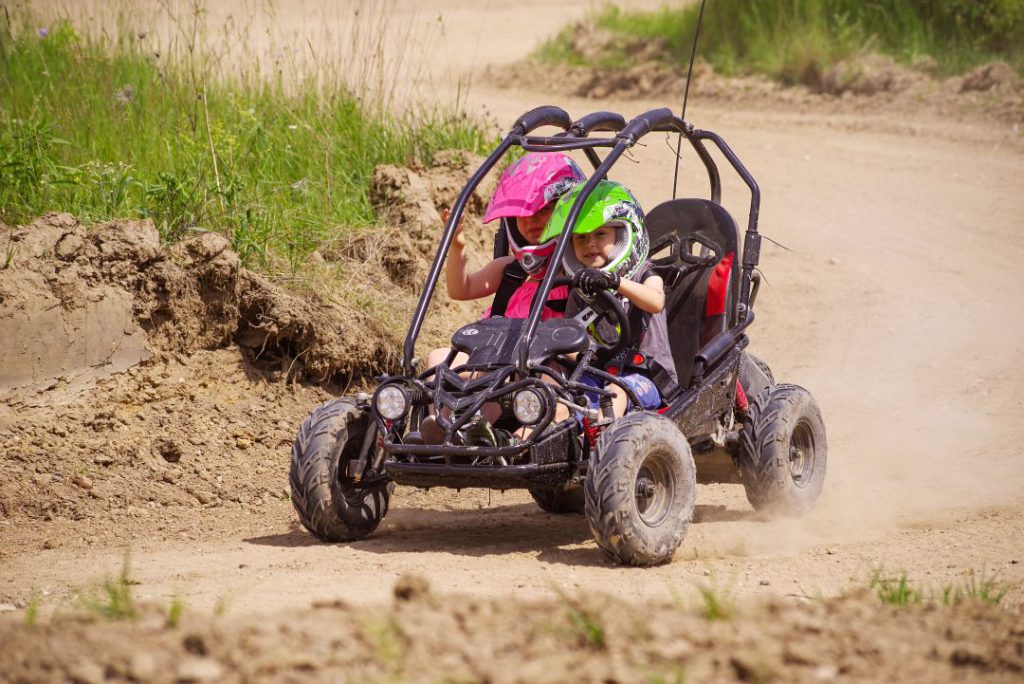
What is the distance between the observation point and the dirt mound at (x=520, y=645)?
3309 millimetres

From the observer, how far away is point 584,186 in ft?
18.6

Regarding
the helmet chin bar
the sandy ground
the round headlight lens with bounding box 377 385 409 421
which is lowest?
the sandy ground

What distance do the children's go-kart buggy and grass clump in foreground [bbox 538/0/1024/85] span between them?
9.75 meters

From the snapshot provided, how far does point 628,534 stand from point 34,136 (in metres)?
4.79

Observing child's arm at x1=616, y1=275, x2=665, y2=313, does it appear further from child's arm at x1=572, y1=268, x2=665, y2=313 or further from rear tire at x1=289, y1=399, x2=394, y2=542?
rear tire at x1=289, y1=399, x2=394, y2=542

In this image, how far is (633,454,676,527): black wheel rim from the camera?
543 centimetres

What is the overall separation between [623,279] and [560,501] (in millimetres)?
1588

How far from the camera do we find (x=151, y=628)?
3516 mm

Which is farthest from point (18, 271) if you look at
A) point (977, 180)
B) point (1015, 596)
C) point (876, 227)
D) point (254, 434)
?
point (977, 180)

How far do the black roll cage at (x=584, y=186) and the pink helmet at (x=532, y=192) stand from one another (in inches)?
3.4

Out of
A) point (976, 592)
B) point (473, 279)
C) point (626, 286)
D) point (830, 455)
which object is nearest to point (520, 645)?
point (976, 592)

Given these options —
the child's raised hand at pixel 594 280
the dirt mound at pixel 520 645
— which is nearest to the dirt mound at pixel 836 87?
the child's raised hand at pixel 594 280

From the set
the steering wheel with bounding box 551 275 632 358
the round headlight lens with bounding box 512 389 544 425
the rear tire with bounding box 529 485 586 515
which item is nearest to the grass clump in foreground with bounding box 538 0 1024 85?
the rear tire with bounding box 529 485 586 515

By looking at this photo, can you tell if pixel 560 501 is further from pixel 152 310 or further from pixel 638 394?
pixel 152 310
